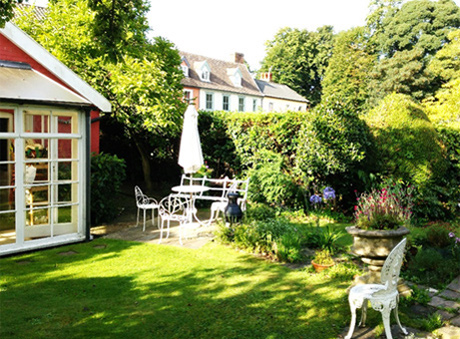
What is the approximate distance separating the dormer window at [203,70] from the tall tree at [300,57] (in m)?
16.7

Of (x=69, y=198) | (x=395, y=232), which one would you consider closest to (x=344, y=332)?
(x=395, y=232)

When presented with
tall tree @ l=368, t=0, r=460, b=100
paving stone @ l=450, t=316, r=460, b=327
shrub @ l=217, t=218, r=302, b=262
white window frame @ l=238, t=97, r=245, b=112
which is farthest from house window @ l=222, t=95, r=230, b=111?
paving stone @ l=450, t=316, r=460, b=327

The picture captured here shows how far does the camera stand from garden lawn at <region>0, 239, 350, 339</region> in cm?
426

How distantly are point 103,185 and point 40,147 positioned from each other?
213 centimetres

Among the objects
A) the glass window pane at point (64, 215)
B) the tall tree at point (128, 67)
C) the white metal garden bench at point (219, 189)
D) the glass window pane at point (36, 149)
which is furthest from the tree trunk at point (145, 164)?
the glass window pane at point (36, 149)

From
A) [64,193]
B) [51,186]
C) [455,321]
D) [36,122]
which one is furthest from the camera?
[64,193]

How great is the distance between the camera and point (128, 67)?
1070 centimetres

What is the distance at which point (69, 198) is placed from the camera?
802cm

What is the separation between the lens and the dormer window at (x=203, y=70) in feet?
121

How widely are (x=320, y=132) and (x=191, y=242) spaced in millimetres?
4719

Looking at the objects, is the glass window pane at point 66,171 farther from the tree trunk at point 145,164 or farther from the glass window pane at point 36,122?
the tree trunk at point 145,164

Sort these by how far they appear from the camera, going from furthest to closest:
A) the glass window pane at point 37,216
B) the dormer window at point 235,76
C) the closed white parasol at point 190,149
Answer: the dormer window at point 235,76, the closed white parasol at point 190,149, the glass window pane at point 37,216

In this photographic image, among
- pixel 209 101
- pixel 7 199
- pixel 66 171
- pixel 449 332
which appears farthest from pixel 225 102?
pixel 449 332

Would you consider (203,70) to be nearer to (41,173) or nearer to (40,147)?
(40,147)
